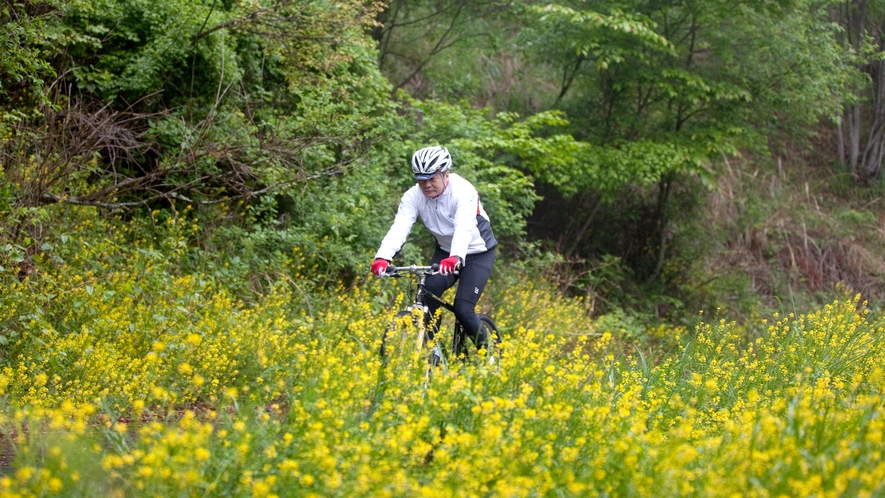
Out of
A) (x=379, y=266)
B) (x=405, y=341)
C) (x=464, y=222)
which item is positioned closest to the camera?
(x=405, y=341)

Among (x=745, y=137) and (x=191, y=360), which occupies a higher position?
(x=745, y=137)

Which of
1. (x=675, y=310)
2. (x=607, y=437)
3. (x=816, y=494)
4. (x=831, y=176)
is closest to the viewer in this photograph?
(x=816, y=494)

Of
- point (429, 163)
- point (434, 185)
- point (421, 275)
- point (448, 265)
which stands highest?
point (429, 163)

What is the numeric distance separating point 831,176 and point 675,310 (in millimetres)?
7985

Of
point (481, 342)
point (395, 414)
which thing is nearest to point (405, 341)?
point (395, 414)

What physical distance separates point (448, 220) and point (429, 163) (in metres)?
0.58

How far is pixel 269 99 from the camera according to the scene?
1092cm

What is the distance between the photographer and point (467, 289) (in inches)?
267

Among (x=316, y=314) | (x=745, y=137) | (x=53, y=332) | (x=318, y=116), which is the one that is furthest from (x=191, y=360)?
(x=745, y=137)

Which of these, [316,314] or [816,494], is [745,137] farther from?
[816,494]

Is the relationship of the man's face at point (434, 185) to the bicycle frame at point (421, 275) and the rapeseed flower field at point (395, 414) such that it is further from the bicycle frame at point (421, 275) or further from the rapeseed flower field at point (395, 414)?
the rapeseed flower field at point (395, 414)

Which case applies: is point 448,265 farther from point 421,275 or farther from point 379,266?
point 379,266

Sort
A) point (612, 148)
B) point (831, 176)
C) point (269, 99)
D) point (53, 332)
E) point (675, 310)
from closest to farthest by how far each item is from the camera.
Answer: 1. point (53, 332)
2. point (269, 99)
3. point (612, 148)
4. point (675, 310)
5. point (831, 176)

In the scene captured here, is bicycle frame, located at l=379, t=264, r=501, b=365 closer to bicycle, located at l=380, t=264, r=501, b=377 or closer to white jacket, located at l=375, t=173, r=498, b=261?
bicycle, located at l=380, t=264, r=501, b=377
